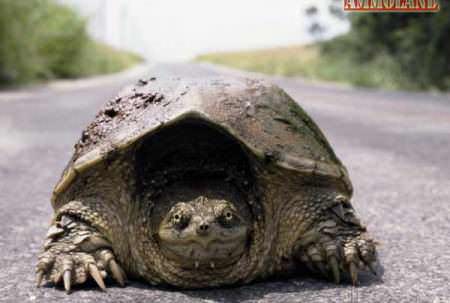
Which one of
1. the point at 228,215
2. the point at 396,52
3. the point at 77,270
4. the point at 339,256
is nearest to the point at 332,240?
the point at 339,256

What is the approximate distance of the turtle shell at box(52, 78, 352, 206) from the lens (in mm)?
2045

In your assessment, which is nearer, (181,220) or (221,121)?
(181,220)

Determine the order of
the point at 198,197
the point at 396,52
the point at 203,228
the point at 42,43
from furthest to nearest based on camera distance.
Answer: the point at 42,43 → the point at 396,52 → the point at 198,197 → the point at 203,228

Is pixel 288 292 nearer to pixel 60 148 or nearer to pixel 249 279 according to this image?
pixel 249 279

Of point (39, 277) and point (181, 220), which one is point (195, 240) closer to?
point (181, 220)

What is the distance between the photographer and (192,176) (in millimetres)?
2057

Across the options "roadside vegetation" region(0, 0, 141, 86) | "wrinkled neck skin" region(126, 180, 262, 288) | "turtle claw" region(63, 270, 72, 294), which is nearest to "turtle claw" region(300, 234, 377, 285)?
"wrinkled neck skin" region(126, 180, 262, 288)

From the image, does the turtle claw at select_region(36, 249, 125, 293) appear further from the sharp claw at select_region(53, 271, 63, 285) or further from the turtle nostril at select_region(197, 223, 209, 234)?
the turtle nostril at select_region(197, 223, 209, 234)

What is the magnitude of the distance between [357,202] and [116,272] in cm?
193

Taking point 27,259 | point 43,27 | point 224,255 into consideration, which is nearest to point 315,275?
point 224,255

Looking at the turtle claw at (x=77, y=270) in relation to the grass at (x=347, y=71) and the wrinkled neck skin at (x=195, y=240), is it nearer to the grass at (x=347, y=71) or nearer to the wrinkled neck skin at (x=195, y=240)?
the wrinkled neck skin at (x=195, y=240)

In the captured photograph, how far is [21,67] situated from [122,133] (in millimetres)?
13827

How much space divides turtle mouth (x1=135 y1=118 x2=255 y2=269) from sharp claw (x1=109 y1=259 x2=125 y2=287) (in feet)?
0.57

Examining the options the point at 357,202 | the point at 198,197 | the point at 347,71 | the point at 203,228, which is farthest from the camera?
the point at 347,71
